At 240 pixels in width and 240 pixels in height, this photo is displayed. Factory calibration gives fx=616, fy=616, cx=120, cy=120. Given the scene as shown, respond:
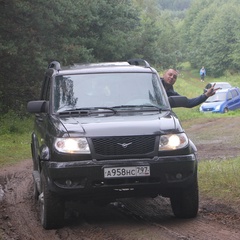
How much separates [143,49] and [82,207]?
103ft

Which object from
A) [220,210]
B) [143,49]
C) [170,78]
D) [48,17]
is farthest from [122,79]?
[143,49]

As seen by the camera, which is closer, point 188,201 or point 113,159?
point 113,159

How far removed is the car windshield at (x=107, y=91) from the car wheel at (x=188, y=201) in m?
1.26

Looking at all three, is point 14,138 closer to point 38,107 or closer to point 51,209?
point 38,107

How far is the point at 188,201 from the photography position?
24.2ft

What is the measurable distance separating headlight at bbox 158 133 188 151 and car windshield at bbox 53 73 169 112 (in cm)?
105

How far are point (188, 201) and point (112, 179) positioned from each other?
1.11 m


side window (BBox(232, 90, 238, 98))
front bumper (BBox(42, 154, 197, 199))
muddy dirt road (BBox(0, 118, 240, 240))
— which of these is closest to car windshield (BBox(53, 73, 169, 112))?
front bumper (BBox(42, 154, 197, 199))

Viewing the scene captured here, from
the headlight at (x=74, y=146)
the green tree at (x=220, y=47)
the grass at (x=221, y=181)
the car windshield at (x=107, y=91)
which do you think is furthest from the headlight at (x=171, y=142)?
the green tree at (x=220, y=47)

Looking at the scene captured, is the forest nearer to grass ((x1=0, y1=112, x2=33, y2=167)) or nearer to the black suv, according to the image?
grass ((x1=0, y1=112, x2=33, y2=167))

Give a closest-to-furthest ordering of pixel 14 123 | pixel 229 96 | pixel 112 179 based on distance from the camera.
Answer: pixel 112 179 → pixel 14 123 → pixel 229 96

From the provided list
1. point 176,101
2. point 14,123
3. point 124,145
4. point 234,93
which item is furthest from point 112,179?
point 234,93

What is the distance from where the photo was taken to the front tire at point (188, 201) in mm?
7371

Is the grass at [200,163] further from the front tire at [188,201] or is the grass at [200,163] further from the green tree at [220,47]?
the green tree at [220,47]
